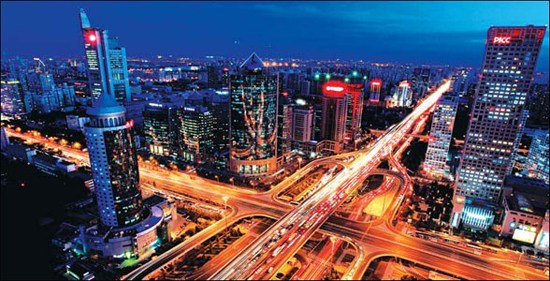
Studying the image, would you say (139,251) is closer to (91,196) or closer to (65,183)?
(91,196)

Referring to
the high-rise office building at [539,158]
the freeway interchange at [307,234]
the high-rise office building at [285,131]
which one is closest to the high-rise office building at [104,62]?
the freeway interchange at [307,234]

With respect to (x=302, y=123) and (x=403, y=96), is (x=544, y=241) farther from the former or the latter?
(x=403, y=96)

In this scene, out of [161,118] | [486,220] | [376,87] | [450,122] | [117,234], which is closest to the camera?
[117,234]

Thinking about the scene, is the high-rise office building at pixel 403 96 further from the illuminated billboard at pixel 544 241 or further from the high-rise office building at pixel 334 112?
the illuminated billboard at pixel 544 241

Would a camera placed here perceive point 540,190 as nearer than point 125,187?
No

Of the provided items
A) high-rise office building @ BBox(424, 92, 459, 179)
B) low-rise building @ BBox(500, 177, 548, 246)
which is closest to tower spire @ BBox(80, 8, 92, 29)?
high-rise office building @ BBox(424, 92, 459, 179)

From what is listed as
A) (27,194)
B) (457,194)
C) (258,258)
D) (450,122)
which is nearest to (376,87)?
(450,122)
